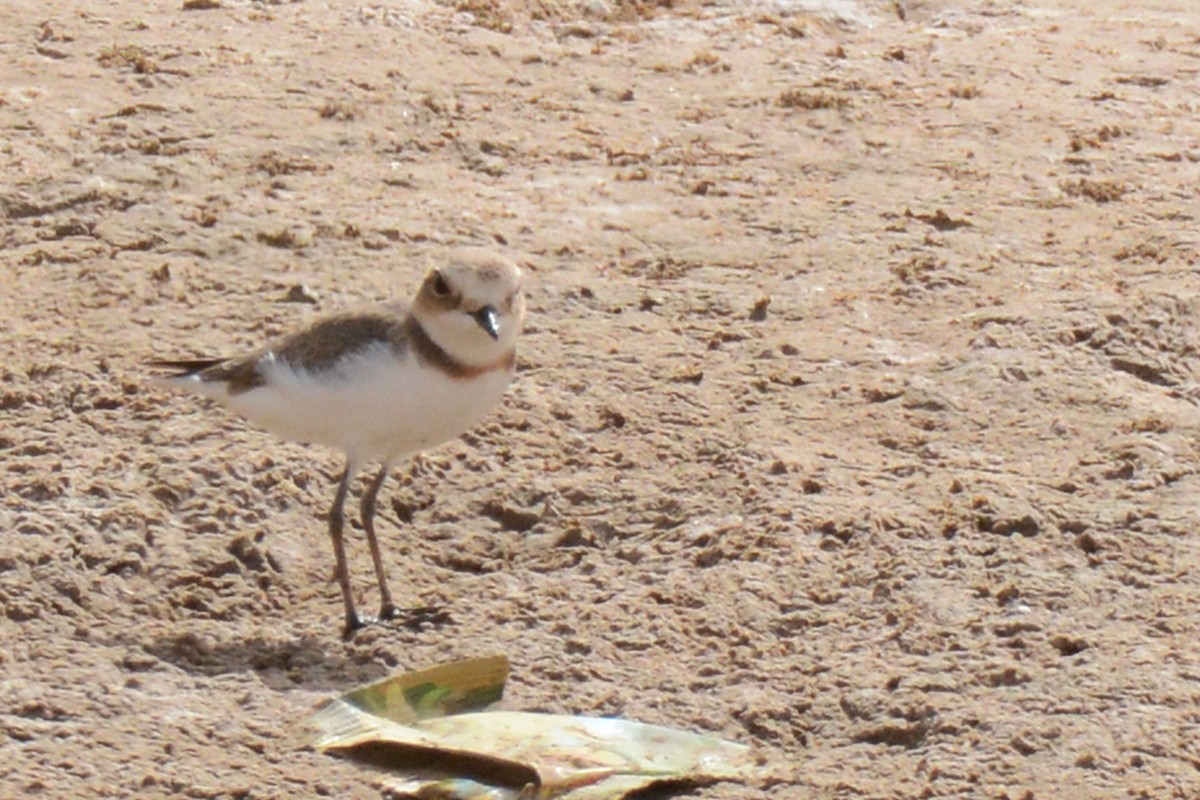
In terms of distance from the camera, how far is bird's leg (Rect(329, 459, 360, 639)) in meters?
4.73

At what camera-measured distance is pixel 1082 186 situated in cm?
721

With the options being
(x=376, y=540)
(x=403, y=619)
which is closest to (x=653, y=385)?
(x=376, y=540)

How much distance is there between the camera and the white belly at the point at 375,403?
468 cm

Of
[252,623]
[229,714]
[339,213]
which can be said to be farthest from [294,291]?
[229,714]

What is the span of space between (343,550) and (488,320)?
2.19 ft

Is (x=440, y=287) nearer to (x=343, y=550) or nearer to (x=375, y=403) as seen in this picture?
(x=375, y=403)

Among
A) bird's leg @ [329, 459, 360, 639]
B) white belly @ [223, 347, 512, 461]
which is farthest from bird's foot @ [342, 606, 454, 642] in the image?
white belly @ [223, 347, 512, 461]

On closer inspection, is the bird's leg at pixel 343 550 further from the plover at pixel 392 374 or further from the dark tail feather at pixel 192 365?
the dark tail feather at pixel 192 365

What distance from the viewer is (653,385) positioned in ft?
19.4

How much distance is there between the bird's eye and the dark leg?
510 mm

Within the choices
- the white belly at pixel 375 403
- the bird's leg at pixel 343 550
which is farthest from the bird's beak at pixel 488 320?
the bird's leg at pixel 343 550

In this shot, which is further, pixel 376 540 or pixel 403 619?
pixel 376 540

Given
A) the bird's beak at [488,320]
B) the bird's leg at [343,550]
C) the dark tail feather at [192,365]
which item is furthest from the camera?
the dark tail feather at [192,365]

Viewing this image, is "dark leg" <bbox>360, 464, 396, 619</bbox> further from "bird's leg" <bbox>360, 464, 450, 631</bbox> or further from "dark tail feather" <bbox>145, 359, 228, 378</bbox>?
"dark tail feather" <bbox>145, 359, 228, 378</bbox>
